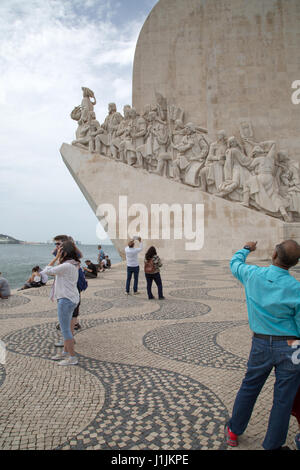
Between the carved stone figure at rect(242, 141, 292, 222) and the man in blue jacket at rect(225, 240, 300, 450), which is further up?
the carved stone figure at rect(242, 141, 292, 222)

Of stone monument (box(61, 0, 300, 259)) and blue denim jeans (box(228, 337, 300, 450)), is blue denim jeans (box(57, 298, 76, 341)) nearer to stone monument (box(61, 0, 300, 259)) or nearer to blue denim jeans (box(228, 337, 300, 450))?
blue denim jeans (box(228, 337, 300, 450))

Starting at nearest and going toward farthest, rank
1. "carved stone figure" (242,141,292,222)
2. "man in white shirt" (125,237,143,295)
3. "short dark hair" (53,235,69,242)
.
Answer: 1. "short dark hair" (53,235,69,242)
2. "man in white shirt" (125,237,143,295)
3. "carved stone figure" (242,141,292,222)

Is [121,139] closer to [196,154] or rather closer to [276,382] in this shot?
[196,154]

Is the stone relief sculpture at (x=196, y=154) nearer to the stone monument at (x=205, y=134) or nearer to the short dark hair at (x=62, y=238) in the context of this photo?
the stone monument at (x=205, y=134)

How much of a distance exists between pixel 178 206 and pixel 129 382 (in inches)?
394

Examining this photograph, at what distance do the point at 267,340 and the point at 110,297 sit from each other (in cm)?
400

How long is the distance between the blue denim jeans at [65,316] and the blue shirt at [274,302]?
1543mm

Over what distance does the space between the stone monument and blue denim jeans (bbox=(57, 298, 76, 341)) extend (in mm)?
9289

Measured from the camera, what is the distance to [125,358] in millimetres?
2590

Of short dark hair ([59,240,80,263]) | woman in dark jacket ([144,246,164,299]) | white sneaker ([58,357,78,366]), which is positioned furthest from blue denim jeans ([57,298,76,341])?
woman in dark jacket ([144,246,164,299])

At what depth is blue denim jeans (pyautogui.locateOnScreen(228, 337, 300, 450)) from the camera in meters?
1.37

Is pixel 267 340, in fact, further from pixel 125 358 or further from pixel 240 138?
pixel 240 138

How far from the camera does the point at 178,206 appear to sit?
11914 millimetres
